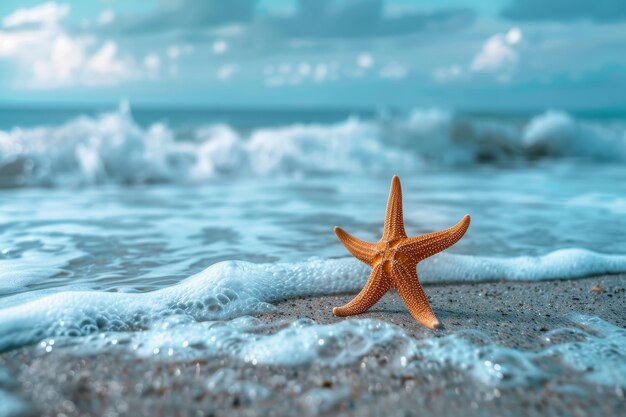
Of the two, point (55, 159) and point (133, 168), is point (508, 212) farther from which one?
point (55, 159)

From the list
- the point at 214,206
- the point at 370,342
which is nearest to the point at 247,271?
the point at 370,342

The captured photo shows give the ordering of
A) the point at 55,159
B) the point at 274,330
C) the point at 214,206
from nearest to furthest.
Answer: the point at 274,330
the point at 214,206
the point at 55,159

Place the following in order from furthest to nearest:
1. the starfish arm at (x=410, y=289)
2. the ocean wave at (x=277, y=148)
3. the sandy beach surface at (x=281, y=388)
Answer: the ocean wave at (x=277, y=148) → the starfish arm at (x=410, y=289) → the sandy beach surface at (x=281, y=388)

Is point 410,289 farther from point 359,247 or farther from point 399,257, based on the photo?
point 359,247

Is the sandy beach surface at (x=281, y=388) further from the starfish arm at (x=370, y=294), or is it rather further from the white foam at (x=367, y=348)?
the starfish arm at (x=370, y=294)

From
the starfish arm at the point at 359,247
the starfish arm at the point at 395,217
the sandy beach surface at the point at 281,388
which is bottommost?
the sandy beach surface at the point at 281,388

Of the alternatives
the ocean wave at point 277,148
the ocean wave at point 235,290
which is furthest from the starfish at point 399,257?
the ocean wave at point 277,148

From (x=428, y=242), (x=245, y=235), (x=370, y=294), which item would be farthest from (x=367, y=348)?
(x=245, y=235)
